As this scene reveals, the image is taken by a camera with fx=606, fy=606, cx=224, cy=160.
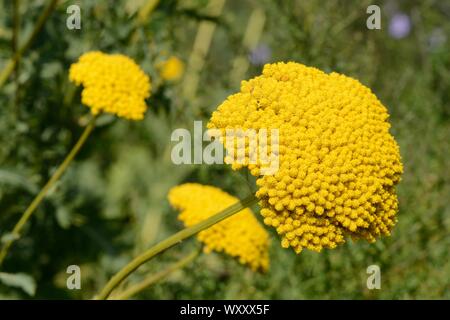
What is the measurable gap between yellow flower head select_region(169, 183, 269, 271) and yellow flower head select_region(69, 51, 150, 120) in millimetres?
286

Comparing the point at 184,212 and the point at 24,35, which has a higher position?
the point at 24,35

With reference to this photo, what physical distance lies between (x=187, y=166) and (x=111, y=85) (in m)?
1.24

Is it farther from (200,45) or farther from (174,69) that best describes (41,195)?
(200,45)

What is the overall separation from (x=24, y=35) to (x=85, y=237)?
89 cm

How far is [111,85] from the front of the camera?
1.71 m

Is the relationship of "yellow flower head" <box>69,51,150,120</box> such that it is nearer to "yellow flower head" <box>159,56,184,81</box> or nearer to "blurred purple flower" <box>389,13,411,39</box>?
"yellow flower head" <box>159,56,184,81</box>

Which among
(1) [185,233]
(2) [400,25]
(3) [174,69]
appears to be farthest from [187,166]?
(2) [400,25]

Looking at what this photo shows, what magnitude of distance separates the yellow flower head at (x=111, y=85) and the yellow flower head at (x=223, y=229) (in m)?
0.29

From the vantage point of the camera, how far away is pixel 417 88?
291cm

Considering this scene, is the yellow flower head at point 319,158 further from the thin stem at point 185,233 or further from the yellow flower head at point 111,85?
the yellow flower head at point 111,85
